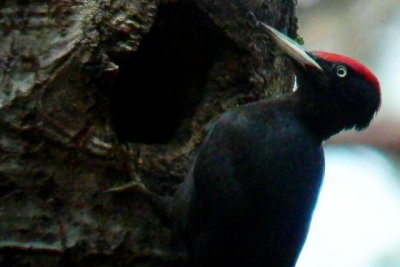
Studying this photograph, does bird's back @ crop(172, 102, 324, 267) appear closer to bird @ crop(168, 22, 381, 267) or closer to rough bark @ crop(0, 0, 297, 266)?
bird @ crop(168, 22, 381, 267)

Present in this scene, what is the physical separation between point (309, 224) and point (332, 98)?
62 centimetres

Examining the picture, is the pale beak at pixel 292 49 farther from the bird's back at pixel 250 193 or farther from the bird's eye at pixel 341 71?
the bird's back at pixel 250 193

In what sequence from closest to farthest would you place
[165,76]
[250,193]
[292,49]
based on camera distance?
[250,193], [292,49], [165,76]

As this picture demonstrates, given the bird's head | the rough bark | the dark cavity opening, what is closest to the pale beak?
the bird's head

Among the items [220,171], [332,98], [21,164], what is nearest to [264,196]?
[220,171]

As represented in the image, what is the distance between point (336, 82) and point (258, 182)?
26.0 inches

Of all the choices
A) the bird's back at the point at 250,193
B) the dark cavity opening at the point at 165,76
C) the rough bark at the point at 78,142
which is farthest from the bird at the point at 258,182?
the dark cavity opening at the point at 165,76

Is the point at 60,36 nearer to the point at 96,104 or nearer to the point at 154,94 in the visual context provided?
the point at 96,104

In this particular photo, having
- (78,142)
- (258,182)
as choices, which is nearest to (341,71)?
(258,182)

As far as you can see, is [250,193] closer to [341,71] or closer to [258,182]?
[258,182]

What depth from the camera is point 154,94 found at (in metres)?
4.74

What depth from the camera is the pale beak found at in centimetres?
429

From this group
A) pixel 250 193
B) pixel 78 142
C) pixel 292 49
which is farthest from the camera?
pixel 292 49

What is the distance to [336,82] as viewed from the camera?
14.4 feet
